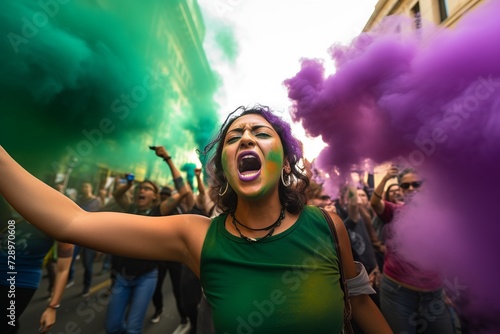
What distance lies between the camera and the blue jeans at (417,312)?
218cm

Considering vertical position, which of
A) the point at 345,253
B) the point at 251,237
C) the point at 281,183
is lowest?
the point at 345,253

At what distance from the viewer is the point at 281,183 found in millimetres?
1533

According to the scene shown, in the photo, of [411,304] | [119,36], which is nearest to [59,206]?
[411,304]

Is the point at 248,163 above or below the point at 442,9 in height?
below

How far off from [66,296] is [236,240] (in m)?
5.69

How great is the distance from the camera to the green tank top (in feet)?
3.30

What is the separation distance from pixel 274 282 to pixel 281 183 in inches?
23.8

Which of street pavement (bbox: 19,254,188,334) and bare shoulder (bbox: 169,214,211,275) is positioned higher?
bare shoulder (bbox: 169,214,211,275)

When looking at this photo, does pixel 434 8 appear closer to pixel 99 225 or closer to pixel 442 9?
pixel 442 9

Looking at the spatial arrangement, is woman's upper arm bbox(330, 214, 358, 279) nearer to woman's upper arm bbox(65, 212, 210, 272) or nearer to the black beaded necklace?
the black beaded necklace

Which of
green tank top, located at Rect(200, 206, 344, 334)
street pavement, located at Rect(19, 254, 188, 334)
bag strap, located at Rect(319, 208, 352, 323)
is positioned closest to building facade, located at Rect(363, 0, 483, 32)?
bag strap, located at Rect(319, 208, 352, 323)

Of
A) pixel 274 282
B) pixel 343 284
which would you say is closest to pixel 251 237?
pixel 274 282

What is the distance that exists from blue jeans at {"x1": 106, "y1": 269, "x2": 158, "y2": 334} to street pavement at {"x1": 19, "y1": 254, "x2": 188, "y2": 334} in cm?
145

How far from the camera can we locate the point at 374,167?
7.66 ft
